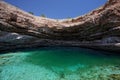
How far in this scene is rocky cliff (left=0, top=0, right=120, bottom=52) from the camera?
886 inches

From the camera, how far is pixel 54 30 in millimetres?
24938

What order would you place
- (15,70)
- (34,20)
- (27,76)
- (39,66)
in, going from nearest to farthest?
1. (27,76)
2. (15,70)
3. (39,66)
4. (34,20)

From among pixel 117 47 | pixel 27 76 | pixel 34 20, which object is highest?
pixel 34 20

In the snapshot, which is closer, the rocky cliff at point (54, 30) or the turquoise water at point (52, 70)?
the turquoise water at point (52, 70)

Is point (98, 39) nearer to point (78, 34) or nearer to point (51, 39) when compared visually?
point (78, 34)

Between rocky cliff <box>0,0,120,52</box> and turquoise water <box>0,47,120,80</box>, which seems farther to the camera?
rocky cliff <box>0,0,120,52</box>

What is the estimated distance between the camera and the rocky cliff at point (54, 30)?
22.5 m

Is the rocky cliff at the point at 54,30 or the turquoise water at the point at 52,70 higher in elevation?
the rocky cliff at the point at 54,30

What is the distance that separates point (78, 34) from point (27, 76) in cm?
1310

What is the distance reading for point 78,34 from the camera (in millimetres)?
24547

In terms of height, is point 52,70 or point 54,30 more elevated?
point 54,30

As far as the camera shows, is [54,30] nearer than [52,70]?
No

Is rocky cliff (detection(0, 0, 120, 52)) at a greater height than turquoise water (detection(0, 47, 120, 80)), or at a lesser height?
greater

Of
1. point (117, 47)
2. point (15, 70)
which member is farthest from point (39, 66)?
point (117, 47)
